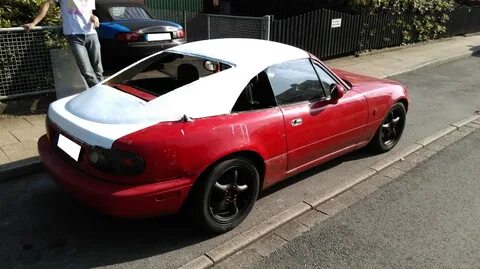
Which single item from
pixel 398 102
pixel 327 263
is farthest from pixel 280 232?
pixel 398 102

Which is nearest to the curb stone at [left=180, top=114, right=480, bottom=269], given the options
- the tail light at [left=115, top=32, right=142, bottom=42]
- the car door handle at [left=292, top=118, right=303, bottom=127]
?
the car door handle at [left=292, top=118, right=303, bottom=127]

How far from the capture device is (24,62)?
607 cm

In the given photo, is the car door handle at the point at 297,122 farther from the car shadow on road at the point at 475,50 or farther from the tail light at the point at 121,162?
the car shadow on road at the point at 475,50

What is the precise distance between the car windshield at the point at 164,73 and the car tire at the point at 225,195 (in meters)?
0.80

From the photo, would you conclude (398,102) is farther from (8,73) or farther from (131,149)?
(8,73)

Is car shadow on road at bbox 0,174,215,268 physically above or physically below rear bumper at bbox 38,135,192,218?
below

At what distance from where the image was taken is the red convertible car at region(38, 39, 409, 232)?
3.00 metres

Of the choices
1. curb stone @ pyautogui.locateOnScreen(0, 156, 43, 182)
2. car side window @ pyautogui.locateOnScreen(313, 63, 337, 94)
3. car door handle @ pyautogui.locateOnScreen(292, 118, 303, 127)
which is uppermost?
car side window @ pyautogui.locateOnScreen(313, 63, 337, 94)

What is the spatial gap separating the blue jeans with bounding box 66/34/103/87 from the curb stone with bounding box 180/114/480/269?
3397 mm

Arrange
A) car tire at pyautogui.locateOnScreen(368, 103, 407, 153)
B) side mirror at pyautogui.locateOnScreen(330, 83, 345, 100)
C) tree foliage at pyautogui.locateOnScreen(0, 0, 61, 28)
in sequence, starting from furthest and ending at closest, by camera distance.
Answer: tree foliage at pyautogui.locateOnScreen(0, 0, 61, 28)
car tire at pyautogui.locateOnScreen(368, 103, 407, 153)
side mirror at pyautogui.locateOnScreen(330, 83, 345, 100)

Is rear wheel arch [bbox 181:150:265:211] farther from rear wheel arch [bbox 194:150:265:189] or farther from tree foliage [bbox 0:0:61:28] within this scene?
tree foliage [bbox 0:0:61:28]

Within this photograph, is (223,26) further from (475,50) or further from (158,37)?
(475,50)

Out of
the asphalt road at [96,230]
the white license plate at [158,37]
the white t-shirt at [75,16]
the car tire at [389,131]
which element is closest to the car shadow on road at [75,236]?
the asphalt road at [96,230]

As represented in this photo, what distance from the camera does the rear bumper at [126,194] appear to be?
2957 millimetres
